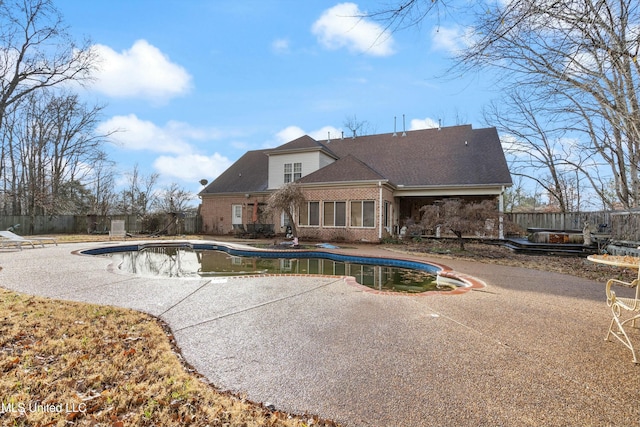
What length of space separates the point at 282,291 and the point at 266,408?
133 inches

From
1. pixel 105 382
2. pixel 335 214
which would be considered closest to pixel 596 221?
pixel 335 214

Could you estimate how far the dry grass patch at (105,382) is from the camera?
2.06 metres

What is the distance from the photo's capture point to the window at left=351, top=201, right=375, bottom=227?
50.1 ft

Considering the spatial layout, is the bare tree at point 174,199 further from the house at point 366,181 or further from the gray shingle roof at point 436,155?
the gray shingle roof at point 436,155

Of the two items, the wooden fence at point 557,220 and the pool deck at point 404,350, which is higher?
the wooden fence at point 557,220

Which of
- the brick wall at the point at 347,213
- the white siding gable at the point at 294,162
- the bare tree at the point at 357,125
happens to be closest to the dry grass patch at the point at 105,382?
the brick wall at the point at 347,213

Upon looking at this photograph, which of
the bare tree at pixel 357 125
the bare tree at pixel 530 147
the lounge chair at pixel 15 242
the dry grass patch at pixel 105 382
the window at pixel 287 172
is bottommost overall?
the dry grass patch at pixel 105 382

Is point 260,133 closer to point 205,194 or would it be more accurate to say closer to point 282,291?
point 205,194

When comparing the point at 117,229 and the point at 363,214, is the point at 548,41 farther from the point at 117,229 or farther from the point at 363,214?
the point at 117,229

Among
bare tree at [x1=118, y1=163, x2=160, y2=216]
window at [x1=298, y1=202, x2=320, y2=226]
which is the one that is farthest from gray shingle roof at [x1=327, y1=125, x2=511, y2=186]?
bare tree at [x1=118, y1=163, x2=160, y2=216]

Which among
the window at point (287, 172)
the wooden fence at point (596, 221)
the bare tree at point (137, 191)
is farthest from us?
the bare tree at point (137, 191)

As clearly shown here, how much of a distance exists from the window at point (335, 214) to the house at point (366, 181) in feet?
0.17

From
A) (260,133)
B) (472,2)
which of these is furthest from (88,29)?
(472,2)

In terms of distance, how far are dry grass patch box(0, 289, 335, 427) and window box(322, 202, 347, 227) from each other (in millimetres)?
12517
